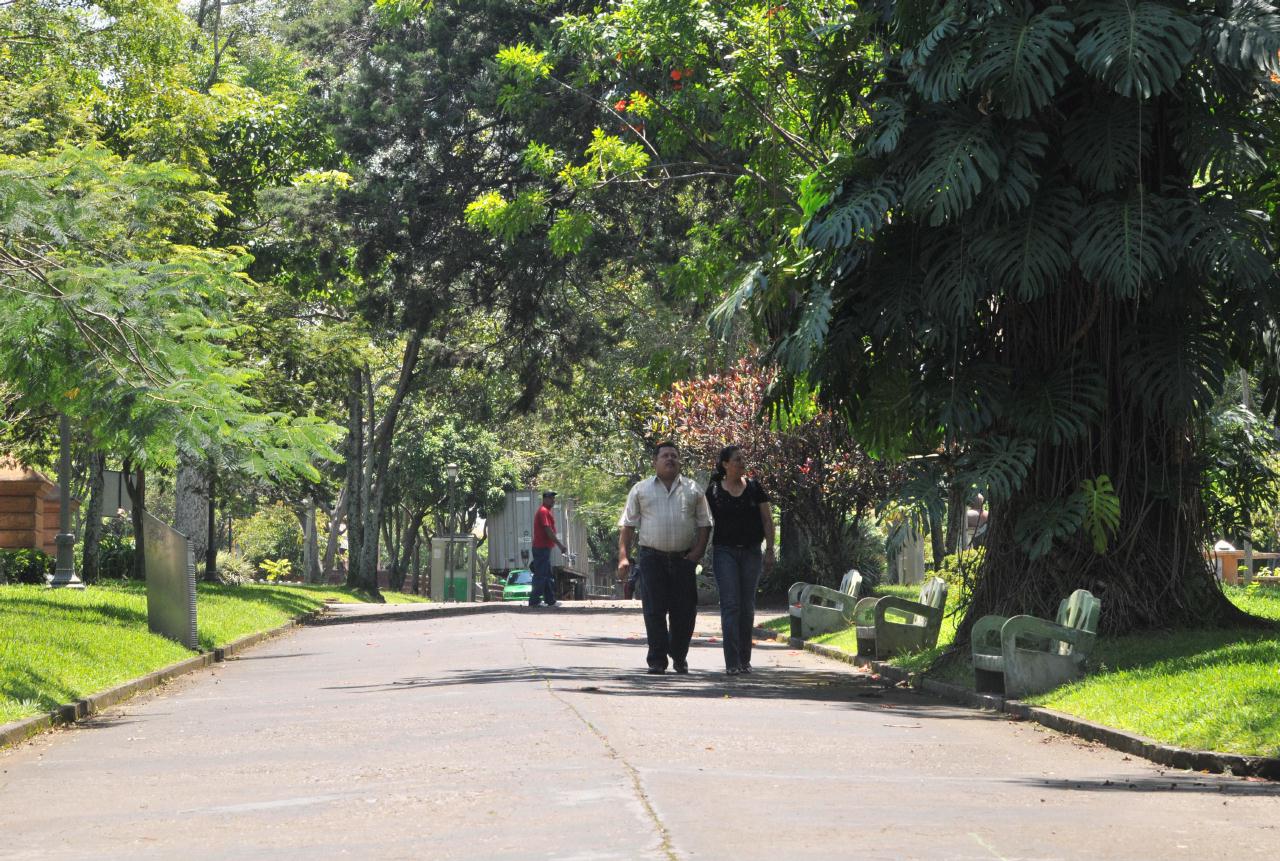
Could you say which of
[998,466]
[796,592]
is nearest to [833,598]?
[796,592]

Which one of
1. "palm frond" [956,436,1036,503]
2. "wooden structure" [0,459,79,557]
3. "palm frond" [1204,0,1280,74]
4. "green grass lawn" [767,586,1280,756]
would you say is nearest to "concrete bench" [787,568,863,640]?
"green grass lawn" [767,586,1280,756]

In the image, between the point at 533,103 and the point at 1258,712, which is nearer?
the point at 1258,712

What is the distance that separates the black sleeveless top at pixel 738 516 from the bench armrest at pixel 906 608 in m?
1.92

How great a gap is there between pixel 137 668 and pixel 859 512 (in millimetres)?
15098

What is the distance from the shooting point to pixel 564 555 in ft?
195

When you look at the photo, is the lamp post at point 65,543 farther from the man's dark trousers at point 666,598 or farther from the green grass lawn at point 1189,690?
the green grass lawn at point 1189,690

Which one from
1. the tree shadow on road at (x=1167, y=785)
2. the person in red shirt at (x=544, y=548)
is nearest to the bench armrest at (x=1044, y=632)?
the tree shadow on road at (x=1167, y=785)

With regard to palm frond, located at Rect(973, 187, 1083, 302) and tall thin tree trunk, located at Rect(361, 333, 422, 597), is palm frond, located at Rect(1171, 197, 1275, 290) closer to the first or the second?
palm frond, located at Rect(973, 187, 1083, 302)

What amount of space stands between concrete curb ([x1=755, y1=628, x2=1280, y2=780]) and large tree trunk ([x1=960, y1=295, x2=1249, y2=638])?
1.21 meters

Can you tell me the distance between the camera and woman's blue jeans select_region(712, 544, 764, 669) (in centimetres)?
1562

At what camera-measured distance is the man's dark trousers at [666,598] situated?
50.4 feet

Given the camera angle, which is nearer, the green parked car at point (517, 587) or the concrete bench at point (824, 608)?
the concrete bench at point (824, 608)

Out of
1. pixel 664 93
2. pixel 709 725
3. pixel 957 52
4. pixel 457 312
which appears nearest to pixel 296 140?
pixel 457 312

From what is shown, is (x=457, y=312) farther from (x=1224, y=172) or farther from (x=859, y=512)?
(x=1224, y=172)
